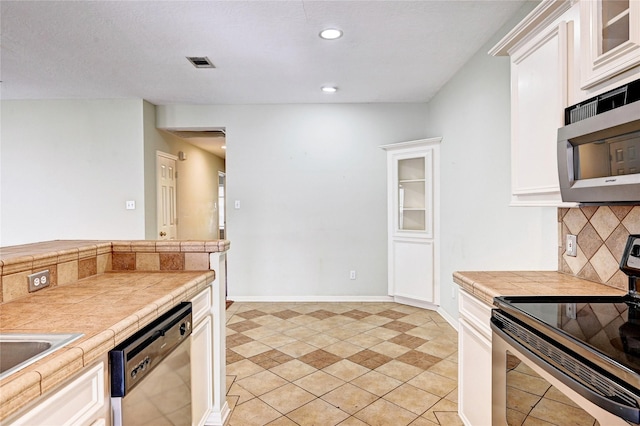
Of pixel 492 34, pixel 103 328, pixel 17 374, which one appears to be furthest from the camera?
pixel 492 34

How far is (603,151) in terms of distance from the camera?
1.31m

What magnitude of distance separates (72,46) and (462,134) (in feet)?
11.5

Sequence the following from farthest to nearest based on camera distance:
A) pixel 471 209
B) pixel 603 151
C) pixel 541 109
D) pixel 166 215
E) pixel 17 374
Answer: pixel 166 215, pixel 471 209, pixel 541 109, pixel 603 151, pixel 17 374

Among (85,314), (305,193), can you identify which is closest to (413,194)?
(305,193)

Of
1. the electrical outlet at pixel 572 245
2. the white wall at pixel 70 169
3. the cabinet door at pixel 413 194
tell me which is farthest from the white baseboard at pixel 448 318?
the white wall at pixel 70 169

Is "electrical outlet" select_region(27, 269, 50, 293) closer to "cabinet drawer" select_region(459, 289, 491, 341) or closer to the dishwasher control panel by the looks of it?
the dishwasher control panel

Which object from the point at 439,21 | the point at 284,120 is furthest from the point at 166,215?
the point at 439,21

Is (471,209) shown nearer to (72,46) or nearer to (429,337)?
(429,337)

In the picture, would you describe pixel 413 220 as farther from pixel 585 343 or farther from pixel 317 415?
pixel 585 343

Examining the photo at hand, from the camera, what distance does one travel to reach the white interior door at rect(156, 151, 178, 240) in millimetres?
5066

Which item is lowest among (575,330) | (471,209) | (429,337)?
(429,337)

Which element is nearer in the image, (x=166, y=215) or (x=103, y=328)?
(x=103, y=328)

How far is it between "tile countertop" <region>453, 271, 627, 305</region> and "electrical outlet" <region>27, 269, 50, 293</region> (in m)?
1.87

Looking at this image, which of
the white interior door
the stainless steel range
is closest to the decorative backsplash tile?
the stainless steel range
